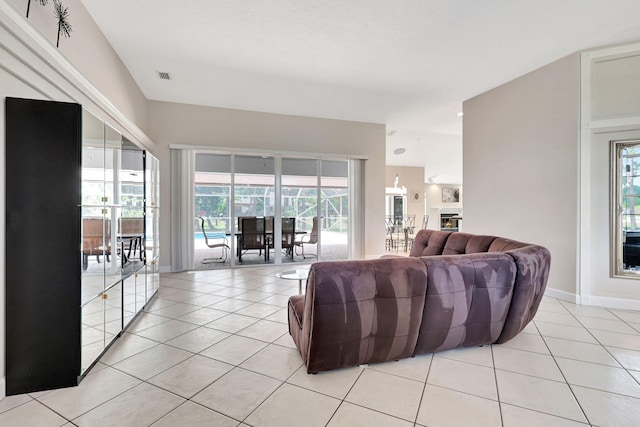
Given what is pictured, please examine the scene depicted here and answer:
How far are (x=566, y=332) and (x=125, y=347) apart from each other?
4.08 metres

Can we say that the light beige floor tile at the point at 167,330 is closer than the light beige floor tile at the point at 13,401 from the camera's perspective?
No

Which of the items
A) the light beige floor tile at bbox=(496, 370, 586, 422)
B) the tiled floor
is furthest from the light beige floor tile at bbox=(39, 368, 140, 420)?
the light beige floor tile at bbox=(496, 370, 586, 422)

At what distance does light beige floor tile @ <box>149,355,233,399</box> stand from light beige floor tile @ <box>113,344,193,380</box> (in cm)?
7

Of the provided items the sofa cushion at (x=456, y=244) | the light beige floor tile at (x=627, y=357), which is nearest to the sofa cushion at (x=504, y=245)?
the sofa cushion at (x=456, y=244)

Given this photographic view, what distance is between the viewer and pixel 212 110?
5582 mm

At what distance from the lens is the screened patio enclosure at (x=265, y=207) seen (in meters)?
5.72

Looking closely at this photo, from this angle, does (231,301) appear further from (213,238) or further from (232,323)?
(213,238)

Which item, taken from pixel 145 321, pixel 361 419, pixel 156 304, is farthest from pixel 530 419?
pixel 156 304

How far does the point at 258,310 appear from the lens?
3.35 metres

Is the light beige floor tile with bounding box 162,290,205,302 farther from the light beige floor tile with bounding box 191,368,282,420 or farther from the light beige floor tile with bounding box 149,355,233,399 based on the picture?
the light beige floor tile with bounding box 191,368,282,420

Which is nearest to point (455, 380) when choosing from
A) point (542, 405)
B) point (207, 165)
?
point (542, 405)

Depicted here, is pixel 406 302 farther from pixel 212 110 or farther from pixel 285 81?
pixel 212 110

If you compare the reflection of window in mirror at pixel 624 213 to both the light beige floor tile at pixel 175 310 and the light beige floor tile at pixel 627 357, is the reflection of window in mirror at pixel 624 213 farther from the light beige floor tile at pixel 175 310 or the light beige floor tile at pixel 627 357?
the light beige floor tile at pixel 175 310

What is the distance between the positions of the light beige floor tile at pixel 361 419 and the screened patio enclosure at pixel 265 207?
14.8 feet
